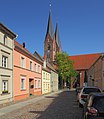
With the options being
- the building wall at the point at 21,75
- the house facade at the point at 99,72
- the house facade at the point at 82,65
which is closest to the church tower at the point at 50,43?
the house facade at the point at 82,65

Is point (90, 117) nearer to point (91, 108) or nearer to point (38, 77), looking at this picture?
point (91, 108)

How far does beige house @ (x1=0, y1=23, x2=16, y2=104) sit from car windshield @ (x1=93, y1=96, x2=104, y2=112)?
46.6 feet

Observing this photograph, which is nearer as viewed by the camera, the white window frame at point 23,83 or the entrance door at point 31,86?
the white window frame at point 23,83

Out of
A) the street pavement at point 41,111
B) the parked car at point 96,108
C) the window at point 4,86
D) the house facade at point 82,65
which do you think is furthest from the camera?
the house facade at point 82,65

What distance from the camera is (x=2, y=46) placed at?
71.7ft

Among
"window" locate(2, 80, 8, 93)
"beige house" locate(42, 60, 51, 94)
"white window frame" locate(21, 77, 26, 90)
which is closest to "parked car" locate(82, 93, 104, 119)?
"window" locate(2, 80, 8, 93)

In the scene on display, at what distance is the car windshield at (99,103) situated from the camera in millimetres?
7969

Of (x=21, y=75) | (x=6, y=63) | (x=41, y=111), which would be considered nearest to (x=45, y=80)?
(x=21, y=75)

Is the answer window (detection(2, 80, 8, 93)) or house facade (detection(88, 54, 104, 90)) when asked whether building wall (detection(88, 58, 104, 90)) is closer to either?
house facade (detection(88, 54, 104, 90))

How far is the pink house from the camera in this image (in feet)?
87.7

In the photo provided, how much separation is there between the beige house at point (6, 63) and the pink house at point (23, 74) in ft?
5.35

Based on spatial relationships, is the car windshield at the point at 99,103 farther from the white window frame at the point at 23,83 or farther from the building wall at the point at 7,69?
the white window frame at the point at 23,83

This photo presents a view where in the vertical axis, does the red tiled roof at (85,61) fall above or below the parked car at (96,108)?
above

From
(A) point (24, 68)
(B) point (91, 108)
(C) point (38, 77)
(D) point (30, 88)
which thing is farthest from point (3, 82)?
(C) point (38, 77)
